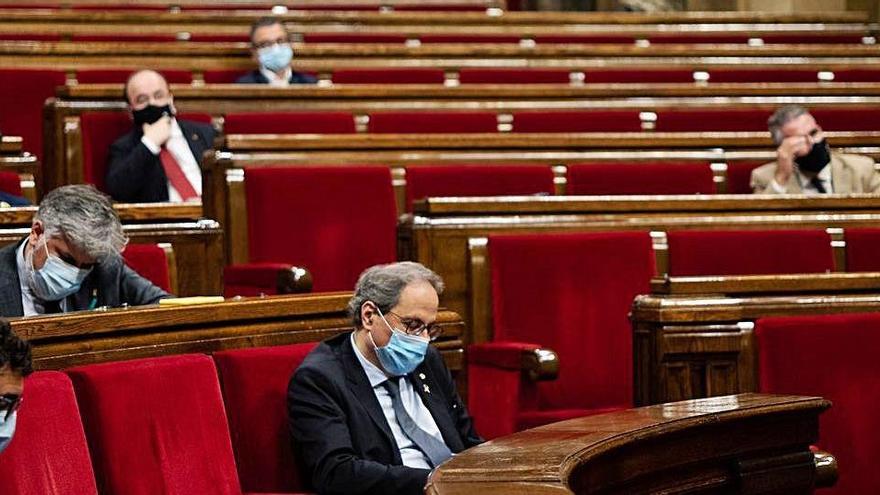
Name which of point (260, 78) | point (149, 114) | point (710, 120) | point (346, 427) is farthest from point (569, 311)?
point (260, 78)

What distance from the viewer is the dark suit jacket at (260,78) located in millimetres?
2369

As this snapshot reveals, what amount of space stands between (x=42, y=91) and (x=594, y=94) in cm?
78

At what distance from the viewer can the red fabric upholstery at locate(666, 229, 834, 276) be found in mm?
1656

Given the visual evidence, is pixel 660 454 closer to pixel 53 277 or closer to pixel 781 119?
pixel 53 277

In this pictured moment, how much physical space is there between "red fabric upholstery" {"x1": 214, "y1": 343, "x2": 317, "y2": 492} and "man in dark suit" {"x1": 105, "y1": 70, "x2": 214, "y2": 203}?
0.78m

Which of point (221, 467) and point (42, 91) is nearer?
point (221, 467)

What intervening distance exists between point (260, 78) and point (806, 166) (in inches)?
31.8

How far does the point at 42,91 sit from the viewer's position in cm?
229

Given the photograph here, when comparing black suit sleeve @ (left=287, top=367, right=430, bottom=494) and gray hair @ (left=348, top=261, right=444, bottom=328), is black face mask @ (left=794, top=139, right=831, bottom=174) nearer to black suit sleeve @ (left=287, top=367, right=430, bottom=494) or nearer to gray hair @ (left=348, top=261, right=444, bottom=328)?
gray hair @ (left=348, top=261, right=444, bottom=328)

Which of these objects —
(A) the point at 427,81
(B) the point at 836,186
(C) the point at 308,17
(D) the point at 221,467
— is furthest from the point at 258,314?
(C) the point at 308,17

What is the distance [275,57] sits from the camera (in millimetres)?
2385

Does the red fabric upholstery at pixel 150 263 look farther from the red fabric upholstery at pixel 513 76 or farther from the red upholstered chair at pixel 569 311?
the red fabric upholstery at pixel 513 76

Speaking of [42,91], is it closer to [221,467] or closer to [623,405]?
[623,405]

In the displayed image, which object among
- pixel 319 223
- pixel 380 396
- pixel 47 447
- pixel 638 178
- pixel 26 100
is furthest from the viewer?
pixel 26 100
